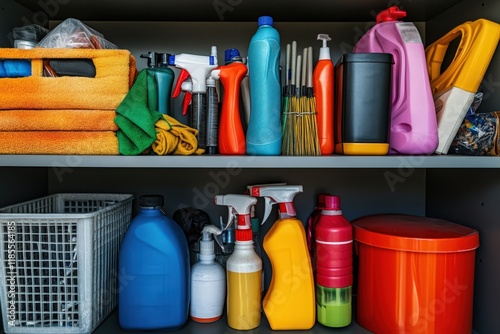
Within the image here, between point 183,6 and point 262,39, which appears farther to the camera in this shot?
point 183,6

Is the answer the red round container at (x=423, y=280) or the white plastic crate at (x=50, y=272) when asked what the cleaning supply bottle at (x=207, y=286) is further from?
the red round container at (x=423, y=280)

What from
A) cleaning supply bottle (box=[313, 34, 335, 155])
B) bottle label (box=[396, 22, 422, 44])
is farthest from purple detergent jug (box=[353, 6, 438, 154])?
cleaning supply bottle (box=[313, 34, 335, 155])

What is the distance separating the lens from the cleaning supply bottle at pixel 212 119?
1019 millimetres

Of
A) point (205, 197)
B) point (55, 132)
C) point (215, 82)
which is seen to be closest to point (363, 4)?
point (215, 82)

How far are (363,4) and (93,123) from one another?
2.54ft

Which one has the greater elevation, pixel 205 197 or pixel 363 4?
pixel 363 4

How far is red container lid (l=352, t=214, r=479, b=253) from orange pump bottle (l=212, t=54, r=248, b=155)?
379 mm

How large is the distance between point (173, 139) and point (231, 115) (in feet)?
0.53

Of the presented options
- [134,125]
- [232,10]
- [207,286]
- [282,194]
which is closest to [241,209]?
[282,194]

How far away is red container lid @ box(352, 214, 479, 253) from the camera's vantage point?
2.97 ft

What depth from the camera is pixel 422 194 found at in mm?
1296

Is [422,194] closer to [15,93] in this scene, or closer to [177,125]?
[177,125]

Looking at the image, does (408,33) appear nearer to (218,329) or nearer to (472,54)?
(472,54)

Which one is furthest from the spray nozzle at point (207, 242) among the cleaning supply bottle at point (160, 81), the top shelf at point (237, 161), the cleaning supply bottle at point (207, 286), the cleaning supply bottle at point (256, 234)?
the cleaning supply bottle at point (160, 81)
